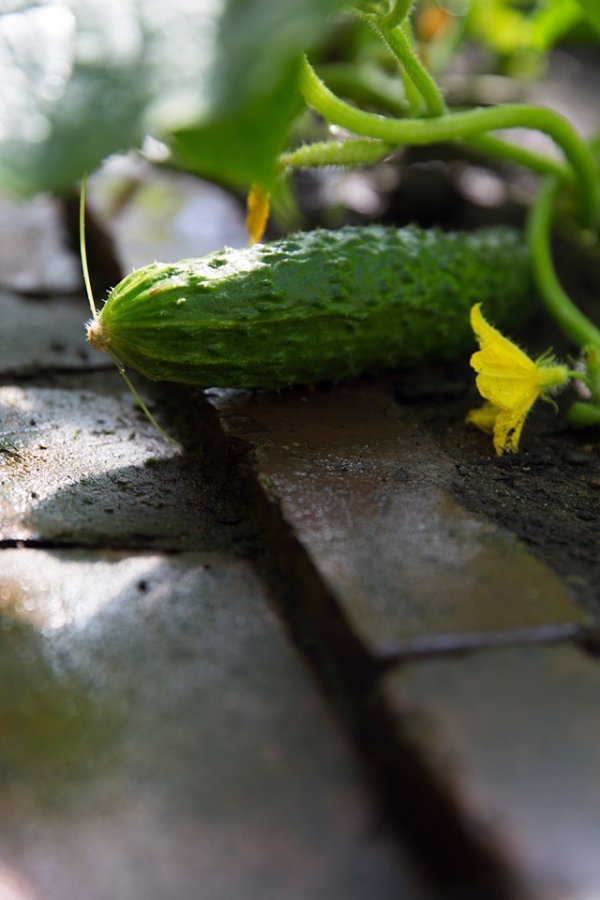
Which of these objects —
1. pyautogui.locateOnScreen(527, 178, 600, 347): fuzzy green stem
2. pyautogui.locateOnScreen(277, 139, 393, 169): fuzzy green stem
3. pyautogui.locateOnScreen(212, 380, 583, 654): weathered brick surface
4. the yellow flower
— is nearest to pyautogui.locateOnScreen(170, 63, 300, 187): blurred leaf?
pyautogui.locateOnScreen(212, 380, 583, 654): weathered brick surface

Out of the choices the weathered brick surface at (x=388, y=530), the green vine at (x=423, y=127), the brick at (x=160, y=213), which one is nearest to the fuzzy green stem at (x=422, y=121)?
A: the green vine at (x=423, y=127)

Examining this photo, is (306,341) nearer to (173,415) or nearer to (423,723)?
(173,415)

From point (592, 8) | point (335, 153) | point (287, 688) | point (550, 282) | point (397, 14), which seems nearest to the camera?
point (287, 688)

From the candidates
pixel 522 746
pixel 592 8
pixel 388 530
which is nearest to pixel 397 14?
pixel 592 8

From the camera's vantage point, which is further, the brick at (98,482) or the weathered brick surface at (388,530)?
the brick at (98,482)

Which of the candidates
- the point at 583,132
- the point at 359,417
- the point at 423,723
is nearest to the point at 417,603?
the point at 423,723

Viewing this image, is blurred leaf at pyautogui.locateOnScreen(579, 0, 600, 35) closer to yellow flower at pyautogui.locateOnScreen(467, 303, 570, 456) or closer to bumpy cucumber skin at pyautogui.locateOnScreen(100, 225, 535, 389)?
bumpy cucumber skin at pyautogui.locateOnScreen(100, 225, 535, 389)

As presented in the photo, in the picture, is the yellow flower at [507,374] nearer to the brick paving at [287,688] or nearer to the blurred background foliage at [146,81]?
the brick paving at [287,688]

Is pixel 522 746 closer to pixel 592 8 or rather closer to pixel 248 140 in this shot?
pixel 248 140
